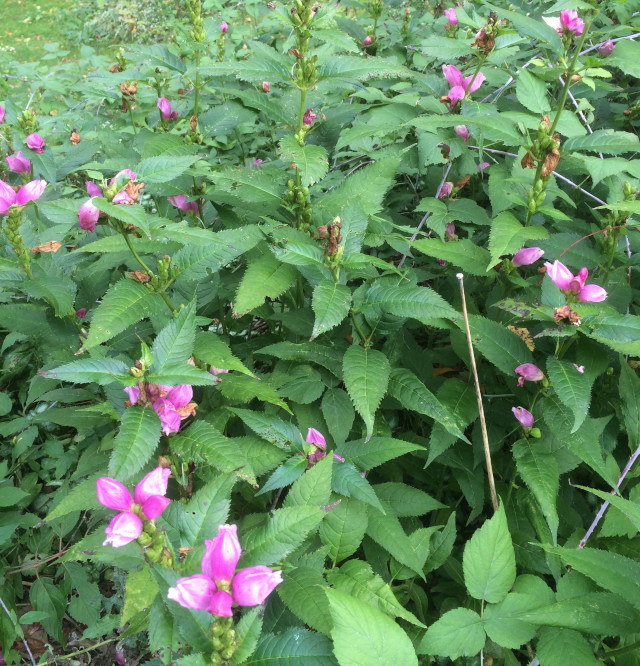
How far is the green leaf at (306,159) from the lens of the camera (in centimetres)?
165

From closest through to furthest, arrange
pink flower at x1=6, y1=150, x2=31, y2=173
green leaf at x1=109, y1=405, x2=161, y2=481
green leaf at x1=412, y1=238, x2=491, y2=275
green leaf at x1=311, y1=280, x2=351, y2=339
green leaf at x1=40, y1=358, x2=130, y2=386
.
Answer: green leaf at x1=109, y1=405, x2=161, y2=481 → green leaf at x1=40, y1=358, x2=130, y2=386 → green leaf at x1=311, y1=280, x2=351, y2=339 → green leaf at x1=412, y1=238, x2=491, y2=275 → pink flower at x1=6, y1=150, x2=31, y2=173

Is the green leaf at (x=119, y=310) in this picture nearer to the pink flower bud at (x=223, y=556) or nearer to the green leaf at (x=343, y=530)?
the pink flower bud at (x=223, y=556)

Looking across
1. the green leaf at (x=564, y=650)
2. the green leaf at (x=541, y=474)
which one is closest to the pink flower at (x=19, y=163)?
the green leaf at (x=541, y=474)

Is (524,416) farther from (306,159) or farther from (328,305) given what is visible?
(306,159)

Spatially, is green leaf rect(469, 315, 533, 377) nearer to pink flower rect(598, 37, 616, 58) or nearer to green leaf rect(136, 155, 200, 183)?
green leaf rect(136, 155, 200, 183)

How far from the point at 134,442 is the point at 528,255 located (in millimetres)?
1434

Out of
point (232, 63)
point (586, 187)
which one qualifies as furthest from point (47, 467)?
point (586, 187)

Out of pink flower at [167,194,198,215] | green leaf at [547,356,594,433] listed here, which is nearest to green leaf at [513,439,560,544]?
green leaf at [547,356,594,433]

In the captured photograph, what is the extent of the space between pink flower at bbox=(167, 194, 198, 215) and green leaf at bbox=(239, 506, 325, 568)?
1510mm

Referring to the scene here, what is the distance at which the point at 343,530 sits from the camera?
151 centimetres

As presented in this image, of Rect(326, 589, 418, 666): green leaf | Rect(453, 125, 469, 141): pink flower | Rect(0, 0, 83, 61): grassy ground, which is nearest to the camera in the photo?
Rect(326, 589, 418, 666): green leaf

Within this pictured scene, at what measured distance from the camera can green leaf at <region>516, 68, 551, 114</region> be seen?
1935mm

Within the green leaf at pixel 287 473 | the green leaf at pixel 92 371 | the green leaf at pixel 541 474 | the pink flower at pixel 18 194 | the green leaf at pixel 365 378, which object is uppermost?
the pink flower at pixel 18 194

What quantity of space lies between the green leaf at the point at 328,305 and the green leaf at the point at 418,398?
13.0 inches
